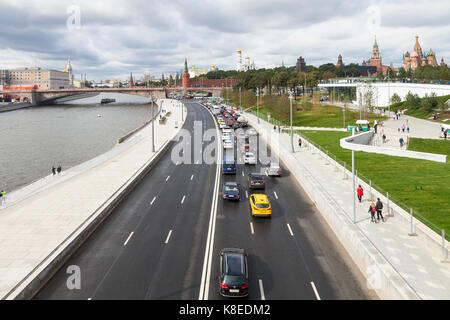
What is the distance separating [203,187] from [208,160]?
11.3 m

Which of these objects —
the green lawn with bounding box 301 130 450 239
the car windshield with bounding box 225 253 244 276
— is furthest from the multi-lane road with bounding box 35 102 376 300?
the green lawn with bounding box 301 130 450 239

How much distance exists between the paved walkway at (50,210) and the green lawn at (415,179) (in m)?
18.0

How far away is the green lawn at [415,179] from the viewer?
20594mm

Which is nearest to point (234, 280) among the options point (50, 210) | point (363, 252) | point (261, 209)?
point (363, 252)

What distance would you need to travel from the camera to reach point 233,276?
46.2 ft

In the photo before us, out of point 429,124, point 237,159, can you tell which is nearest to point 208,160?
point 237,159

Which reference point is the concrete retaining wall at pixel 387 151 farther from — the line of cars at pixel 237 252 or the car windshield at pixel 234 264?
the car windshield at pixel 234 264

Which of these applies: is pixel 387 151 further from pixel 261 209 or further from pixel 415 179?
pixel 261 209

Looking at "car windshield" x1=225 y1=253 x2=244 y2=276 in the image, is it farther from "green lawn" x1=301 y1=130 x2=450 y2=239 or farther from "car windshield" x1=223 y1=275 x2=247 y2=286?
"green lawn" x1=301 y1=130 x2=450 y2=239

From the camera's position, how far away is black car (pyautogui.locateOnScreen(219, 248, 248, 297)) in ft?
45.1

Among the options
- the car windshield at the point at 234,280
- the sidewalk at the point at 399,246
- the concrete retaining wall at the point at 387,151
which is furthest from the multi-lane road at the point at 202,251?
the concrete retaining wall at the point at 387,151

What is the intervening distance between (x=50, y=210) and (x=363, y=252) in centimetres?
1820

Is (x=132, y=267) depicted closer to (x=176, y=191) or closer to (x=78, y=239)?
(x=78, y=239)

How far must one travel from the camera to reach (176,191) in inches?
1126
